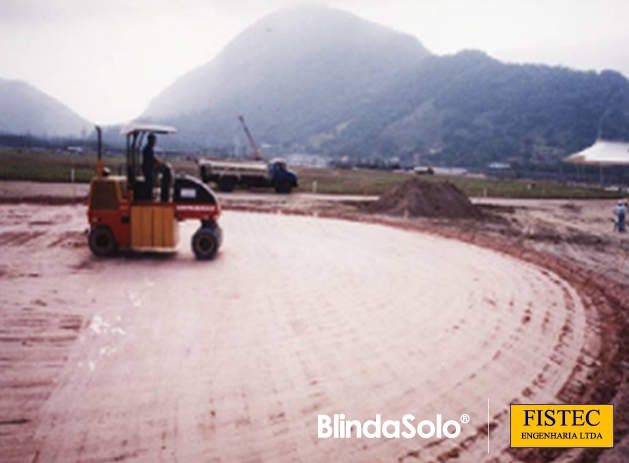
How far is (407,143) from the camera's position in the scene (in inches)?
4611

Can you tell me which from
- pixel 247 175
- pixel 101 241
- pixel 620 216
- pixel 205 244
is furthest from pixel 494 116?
pixel 101 241

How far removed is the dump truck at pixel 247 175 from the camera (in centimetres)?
3022

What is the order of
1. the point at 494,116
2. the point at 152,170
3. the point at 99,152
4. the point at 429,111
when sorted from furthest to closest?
1. the point at 429,111
2. the point at 494,116
3. the point at 152,170
4. the point at 99,152

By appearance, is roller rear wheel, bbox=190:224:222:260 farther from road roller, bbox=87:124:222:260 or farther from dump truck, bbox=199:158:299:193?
dump truck, bbox=199:158:299:193

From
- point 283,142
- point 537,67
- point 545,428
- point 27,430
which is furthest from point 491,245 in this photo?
point 537,67

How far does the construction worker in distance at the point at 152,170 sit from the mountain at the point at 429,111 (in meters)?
88.8

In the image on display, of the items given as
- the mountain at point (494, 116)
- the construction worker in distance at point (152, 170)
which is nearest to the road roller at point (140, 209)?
the construction worker in distance at point (152, 170)

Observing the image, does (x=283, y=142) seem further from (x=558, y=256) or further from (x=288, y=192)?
(x=558, y=256)

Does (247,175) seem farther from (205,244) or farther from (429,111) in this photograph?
(429,111)

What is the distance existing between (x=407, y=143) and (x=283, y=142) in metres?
42.9

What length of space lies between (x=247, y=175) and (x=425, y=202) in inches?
471

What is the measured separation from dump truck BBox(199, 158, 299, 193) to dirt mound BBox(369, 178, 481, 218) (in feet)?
26.0

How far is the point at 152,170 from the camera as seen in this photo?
11281 millimetres

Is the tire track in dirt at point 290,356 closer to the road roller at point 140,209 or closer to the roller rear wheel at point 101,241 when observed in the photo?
the roller rear wheel at point 101,241
